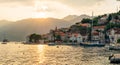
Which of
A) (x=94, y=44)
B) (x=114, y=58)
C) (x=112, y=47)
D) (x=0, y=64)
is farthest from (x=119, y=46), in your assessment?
(x=0, y=64)

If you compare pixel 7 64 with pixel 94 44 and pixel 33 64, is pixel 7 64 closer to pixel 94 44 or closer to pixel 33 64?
pixel 33 64

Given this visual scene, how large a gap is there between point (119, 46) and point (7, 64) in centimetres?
8177

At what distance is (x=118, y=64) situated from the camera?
71.6m

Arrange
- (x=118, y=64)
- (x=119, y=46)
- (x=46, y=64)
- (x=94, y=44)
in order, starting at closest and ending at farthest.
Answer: (x=118, y=64), (x=46, y=64), (x=119, y=46), (x=94, y=44)

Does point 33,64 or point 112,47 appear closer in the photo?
point 33,64

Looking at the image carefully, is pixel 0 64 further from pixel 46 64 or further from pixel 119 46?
pixel 119 46

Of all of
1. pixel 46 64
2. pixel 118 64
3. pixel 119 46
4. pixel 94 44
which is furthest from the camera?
pixel 94 44

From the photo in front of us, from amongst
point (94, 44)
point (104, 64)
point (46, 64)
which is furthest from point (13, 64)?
point (94, 44)

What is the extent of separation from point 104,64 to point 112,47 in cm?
7678

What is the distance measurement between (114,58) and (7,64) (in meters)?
25.5

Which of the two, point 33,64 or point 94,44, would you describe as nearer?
point 33,64

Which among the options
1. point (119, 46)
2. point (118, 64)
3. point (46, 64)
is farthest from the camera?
point (119, 46)

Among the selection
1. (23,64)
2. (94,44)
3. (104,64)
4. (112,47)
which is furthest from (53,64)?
(94,44)

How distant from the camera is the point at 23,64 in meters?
75.8
